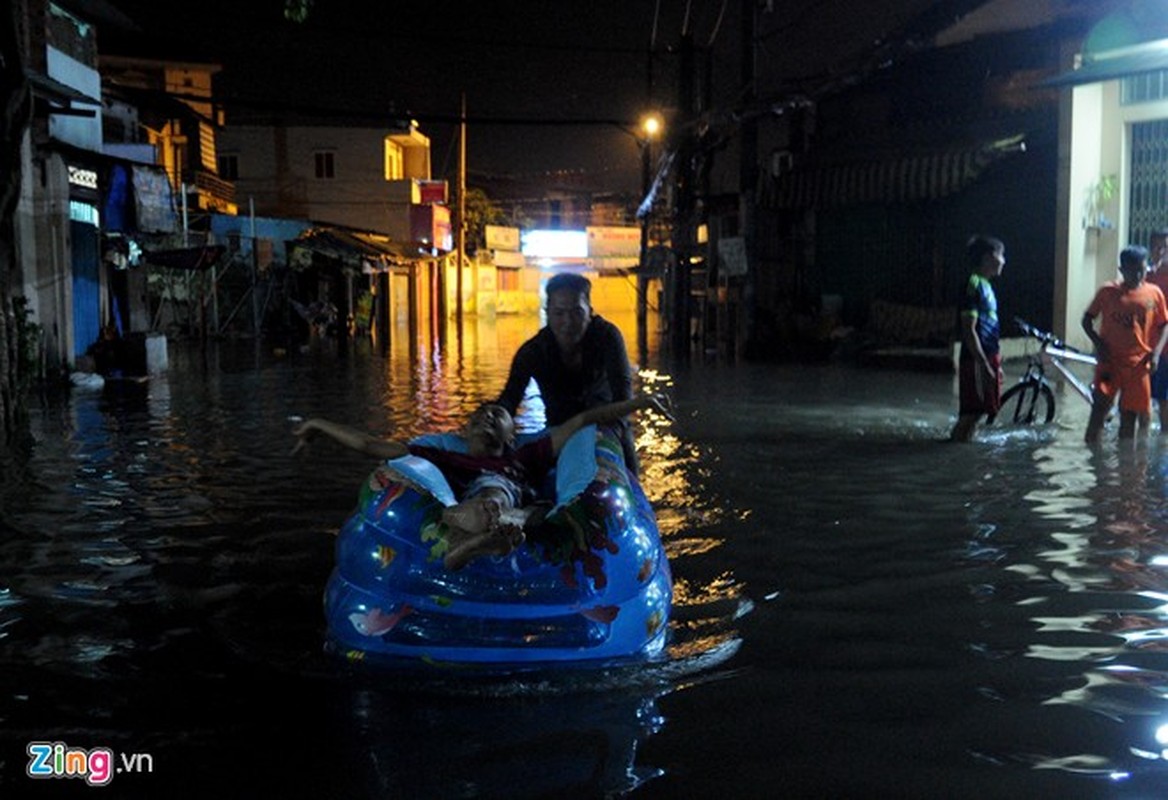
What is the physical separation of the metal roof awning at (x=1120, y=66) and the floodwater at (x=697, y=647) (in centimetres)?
464

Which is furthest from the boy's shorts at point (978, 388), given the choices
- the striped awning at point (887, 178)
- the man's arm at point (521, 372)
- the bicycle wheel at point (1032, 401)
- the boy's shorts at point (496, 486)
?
the striped awning at point (887, 178)

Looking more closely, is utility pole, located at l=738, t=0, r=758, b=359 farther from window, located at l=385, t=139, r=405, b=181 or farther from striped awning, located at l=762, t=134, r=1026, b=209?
window, located at l=385, t=139, r=405, b=181

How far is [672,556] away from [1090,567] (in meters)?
2.39

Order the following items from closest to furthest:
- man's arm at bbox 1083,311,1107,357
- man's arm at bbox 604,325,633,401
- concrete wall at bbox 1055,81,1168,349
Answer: man's arm at bbox 604,325,633,401
man's arm at bbox 1083,311,1107,357
concrete wall at bbox 1055,81,1168,349

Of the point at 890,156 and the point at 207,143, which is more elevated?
the point at 207,143

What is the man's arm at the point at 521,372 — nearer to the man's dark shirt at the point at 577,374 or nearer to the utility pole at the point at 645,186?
the man's dark shirt at the point at 577,374

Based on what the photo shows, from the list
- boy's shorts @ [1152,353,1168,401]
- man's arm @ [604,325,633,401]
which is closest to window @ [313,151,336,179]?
boy's shorts @ [1152,353,1168,401]

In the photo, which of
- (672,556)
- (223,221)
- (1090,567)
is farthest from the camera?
(223,221)

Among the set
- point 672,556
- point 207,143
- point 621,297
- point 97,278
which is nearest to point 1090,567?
point 672,556

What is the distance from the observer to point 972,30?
72.4 feet

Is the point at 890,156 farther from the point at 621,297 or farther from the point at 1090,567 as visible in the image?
the point at 621,297

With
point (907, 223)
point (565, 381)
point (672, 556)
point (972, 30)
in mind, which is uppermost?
point (972, 30)

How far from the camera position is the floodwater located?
12.4 feet

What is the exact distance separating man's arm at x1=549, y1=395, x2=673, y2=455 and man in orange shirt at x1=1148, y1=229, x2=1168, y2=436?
707 cm
